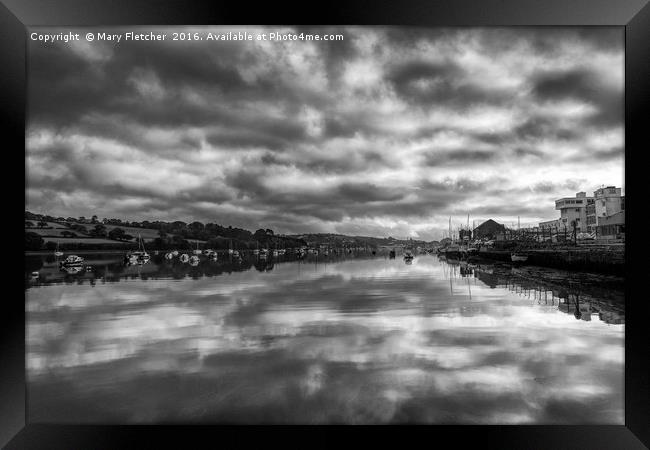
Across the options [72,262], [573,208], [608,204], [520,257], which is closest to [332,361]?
[520,257]

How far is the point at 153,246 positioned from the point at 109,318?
35512mm

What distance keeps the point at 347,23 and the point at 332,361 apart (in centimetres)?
492

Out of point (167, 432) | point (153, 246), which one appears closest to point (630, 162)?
point (167, 432)

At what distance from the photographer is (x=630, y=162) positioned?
387 centimetres

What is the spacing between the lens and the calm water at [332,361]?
201 inches

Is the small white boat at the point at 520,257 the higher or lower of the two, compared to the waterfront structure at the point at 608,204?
lower

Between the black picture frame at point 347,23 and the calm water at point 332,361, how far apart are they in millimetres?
1054

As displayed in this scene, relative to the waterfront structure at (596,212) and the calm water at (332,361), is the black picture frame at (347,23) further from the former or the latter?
the waterfront structure at (596,212)

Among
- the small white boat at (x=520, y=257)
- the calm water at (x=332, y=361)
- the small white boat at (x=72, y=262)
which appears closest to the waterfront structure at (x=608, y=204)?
the small white boat at (x=520, y=257)

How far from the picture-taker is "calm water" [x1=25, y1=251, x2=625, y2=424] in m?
5.12

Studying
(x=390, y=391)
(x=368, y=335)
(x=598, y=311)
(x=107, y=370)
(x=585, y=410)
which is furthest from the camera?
(x=598, y=311)

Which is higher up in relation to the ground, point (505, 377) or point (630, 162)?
point (630, 162)

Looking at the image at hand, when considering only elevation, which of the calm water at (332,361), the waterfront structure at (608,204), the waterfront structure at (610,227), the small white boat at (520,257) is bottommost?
the calm water at (332,361)

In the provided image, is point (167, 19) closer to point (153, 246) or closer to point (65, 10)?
point (65, 10)
